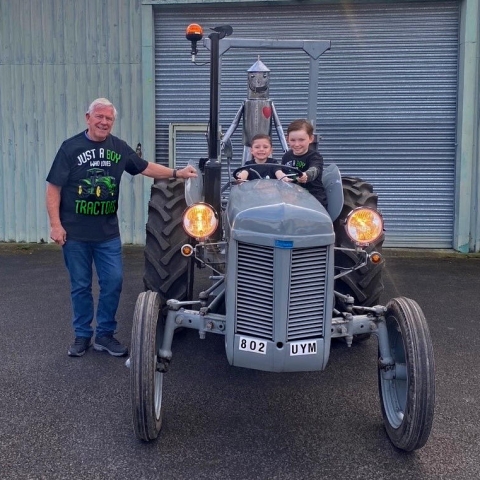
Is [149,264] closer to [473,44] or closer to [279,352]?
[279,352]

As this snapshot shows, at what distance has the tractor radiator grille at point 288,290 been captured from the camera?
9.34ft

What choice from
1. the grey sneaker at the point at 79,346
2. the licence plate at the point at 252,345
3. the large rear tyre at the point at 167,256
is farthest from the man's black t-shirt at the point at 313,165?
the grey sneaker at the point at 79,346

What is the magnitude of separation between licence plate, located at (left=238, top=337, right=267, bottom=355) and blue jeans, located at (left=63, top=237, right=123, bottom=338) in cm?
171

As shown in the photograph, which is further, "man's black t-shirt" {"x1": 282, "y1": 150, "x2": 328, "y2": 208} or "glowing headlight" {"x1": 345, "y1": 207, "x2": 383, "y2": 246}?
"man's black t-shirt" {"x1": 282, "y1": 150, "x2": 328, "y2": 208}

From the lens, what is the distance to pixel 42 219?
8758 mm

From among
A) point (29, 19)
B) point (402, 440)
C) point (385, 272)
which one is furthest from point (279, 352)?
point (29, 19)

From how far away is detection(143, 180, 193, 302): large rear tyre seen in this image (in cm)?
404

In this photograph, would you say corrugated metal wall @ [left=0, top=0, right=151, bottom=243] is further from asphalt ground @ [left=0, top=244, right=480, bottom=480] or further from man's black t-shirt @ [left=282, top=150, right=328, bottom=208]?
man's black t-shirt @ [left=282, top=150, right=328, bottom=208]

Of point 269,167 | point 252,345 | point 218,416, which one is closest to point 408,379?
point 252,345

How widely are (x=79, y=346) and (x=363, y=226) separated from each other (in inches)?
87.3

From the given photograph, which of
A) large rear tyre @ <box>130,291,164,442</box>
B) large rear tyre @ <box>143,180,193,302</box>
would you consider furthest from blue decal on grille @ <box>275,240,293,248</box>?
large rear tyre @ <box>143,180,193,302</box>

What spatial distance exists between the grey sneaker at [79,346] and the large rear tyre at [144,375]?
141 centimetres

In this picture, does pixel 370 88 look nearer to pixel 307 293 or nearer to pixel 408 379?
pixel 307 293

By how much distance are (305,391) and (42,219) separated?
612 cm
